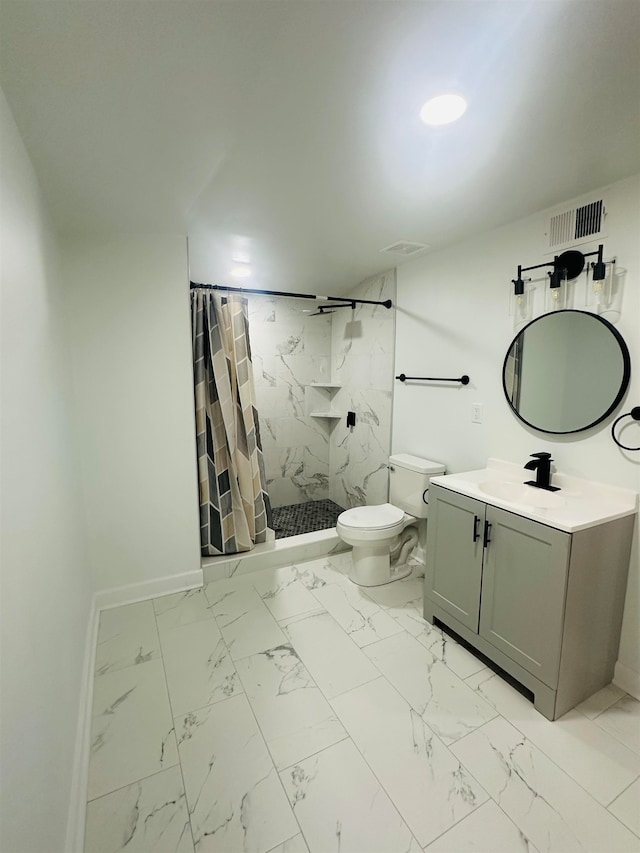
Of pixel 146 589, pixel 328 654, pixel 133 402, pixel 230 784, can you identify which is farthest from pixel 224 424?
pixel 230 784

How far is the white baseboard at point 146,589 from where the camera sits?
233 centimetres

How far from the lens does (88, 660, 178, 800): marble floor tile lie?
1.37m

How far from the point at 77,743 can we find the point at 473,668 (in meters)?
1.69

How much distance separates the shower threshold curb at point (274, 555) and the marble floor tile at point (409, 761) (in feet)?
3.96

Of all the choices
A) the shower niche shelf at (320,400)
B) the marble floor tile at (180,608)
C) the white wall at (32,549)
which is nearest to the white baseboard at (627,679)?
the marble floor tile at (180,608)

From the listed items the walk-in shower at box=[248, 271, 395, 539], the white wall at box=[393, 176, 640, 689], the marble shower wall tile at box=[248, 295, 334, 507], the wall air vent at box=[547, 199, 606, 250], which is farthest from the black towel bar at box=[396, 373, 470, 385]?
the marble shower wall tile at box=[248, 295, 334, 507]

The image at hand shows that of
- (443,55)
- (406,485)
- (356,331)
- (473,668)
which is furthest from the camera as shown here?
(356,331)

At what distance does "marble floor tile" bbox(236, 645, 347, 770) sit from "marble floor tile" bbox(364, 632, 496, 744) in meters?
0.35

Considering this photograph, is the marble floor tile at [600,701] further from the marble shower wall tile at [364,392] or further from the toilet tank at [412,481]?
the marble shower wall tile at [364,392]

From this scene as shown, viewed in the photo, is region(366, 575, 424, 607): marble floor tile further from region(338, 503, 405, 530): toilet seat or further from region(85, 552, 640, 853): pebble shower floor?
region(338, 503, 405, 530): toilet seat

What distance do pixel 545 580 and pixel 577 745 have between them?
610 millimetres

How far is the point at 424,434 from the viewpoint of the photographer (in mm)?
2773

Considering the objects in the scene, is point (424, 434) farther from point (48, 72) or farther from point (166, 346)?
point (48, 72)

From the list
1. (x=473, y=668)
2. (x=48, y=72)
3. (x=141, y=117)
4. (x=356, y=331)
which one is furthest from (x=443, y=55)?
(x=356, y=331)
